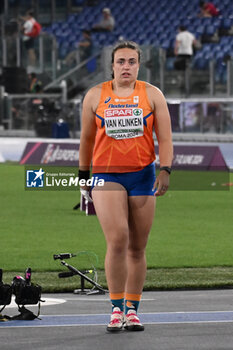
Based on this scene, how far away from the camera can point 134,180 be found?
6129 mm

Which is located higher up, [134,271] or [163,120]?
[163,120]

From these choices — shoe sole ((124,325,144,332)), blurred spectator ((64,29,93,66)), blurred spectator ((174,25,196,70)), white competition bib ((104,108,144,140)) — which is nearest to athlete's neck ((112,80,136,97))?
white competition bib ((104,108,144,140))

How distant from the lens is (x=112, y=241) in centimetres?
609

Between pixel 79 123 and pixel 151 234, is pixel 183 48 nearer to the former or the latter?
pixel 79 123

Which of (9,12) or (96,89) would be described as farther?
(9,12)

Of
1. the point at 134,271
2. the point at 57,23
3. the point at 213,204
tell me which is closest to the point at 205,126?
the point at 213,204

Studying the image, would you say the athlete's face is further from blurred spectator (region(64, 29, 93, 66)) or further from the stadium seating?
blurred spectator (region(64, 29, 93, 66))

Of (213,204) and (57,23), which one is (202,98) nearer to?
(213,204)

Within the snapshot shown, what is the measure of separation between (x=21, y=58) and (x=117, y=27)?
450cm

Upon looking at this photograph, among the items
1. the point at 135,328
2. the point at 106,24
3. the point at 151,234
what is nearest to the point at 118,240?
the point at 135,328

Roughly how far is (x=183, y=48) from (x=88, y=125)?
2372 centimetres

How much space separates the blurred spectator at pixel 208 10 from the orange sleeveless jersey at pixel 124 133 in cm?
2719

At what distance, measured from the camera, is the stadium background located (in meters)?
11.5

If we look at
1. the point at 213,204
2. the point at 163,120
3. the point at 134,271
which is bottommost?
the point at 213,204
